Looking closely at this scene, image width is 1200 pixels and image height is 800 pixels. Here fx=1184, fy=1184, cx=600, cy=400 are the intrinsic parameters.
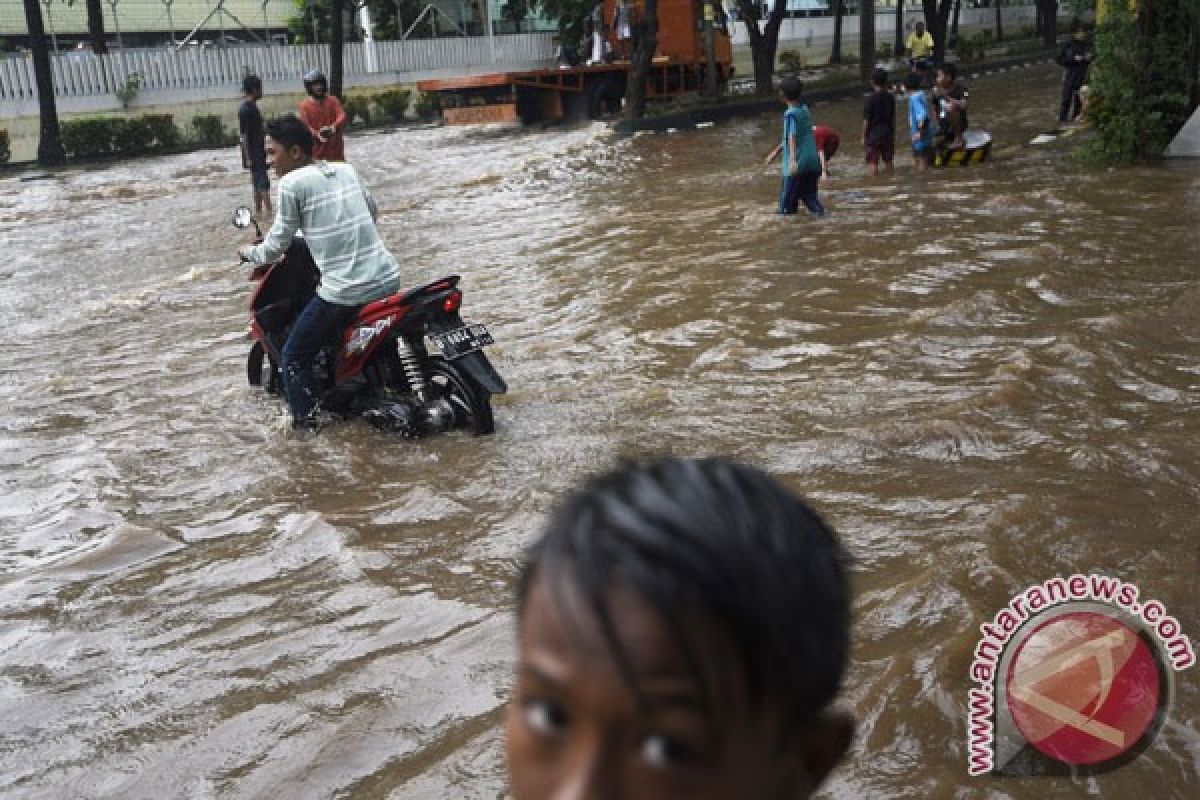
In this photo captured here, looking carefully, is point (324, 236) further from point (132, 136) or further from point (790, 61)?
point (790, 61)

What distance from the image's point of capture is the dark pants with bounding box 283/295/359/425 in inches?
239

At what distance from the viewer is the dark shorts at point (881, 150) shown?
14258 millimetres

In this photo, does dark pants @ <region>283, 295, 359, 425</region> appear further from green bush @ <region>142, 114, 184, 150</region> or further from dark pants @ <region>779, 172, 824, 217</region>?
green bush @ <region>142, 114, 184, 150</region>

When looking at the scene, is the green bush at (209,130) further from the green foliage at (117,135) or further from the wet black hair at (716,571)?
the wet black hair at (716,571)

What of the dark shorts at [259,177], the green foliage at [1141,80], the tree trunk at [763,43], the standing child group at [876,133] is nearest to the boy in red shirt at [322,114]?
the dark shorts at [259,177]

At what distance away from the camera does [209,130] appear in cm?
2931

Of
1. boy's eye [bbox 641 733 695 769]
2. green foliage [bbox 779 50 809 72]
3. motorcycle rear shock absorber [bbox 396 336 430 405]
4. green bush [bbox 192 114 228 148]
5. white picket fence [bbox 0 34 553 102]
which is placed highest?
white picket fence [bbox 0 34 553 102]

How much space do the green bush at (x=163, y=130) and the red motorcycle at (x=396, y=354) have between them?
2408 centimetres

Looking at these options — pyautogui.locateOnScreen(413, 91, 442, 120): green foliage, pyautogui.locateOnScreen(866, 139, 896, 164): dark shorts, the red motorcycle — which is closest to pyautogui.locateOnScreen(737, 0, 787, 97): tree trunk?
pyautogui.locateOnScreen(413, 91, 442, 120): green foliage

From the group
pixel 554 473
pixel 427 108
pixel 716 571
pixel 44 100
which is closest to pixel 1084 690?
pixel 716 571

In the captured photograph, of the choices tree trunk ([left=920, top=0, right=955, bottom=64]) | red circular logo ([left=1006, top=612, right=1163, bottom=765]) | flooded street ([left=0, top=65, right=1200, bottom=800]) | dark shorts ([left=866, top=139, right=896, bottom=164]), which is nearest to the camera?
red circular logo ([left=1006, top=612, right=1163, bottom=765])

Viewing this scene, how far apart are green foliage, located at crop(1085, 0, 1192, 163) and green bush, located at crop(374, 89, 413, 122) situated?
2261 cm

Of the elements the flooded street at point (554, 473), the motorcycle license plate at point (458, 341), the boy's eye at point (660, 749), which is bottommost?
the flooded street at point (554, 473)

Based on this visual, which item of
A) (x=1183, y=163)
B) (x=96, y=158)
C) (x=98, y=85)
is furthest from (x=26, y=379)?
(x=98, y=85)
